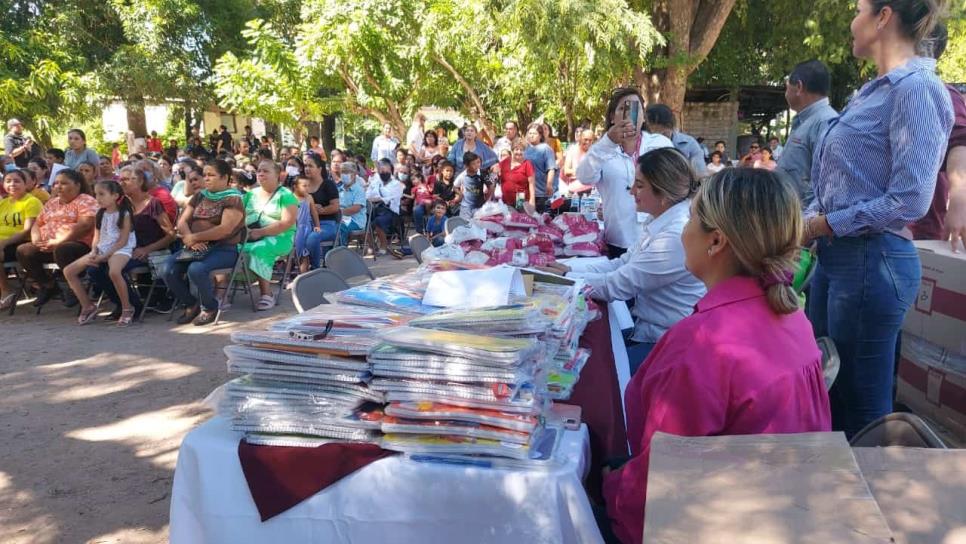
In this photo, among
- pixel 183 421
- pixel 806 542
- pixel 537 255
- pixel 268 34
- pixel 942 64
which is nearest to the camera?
pixel 806 542

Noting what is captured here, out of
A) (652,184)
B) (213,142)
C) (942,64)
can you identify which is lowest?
(652,184)

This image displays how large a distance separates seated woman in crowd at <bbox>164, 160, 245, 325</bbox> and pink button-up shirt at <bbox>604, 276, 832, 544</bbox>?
5.58 meters

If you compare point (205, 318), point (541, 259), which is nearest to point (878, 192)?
point (541, 259)

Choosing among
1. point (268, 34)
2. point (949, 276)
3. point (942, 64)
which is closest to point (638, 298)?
point (949, 276)

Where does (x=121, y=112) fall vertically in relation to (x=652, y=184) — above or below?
above

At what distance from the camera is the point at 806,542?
0.92 m

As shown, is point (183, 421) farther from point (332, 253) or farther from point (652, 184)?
point (652, 184)

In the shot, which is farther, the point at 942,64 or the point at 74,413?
the point at 942,64

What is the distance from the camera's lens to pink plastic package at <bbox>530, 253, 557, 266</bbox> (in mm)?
3241

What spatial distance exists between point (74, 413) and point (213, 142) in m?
17.9

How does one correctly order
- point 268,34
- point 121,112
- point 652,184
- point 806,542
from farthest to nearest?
point 121,112, point 268,34, point 652,184, point 806,542

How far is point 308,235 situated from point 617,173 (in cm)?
489

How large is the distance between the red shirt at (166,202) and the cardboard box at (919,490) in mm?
6911

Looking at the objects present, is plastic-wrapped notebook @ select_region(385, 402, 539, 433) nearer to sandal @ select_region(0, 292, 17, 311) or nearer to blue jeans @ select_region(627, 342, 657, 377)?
blue jeans @ select_region(627, 342, 657, 377)
